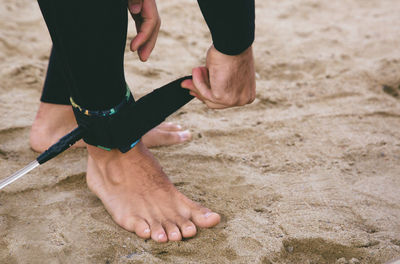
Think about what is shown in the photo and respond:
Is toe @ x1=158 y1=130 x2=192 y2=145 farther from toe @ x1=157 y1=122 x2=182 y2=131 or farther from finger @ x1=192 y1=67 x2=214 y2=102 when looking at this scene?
finger @ x1=192 y1=67 x2=214 y2=102

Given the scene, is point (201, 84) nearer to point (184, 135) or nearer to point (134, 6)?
point (134, 6)

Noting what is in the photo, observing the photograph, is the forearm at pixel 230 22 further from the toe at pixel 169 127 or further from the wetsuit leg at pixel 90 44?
the toe at pixel 169 127

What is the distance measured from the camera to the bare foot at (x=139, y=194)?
1.11m

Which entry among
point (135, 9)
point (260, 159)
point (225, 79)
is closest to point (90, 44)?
point (135, 9)

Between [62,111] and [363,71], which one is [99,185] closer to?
[62,111]

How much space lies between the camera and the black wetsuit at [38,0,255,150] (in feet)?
2.84

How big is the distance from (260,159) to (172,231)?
50cm

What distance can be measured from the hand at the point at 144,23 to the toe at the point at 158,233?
460mm

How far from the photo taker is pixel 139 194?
118cm

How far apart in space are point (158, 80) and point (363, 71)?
3.39 feet

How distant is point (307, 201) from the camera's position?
122cm

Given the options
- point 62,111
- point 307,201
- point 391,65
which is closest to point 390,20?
point 391,65

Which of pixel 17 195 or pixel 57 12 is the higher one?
pixel 57 12

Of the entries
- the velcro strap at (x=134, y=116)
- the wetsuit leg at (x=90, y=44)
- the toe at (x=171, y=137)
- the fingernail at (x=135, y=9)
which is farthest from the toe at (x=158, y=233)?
the fingernail at (x=135, y=9)
